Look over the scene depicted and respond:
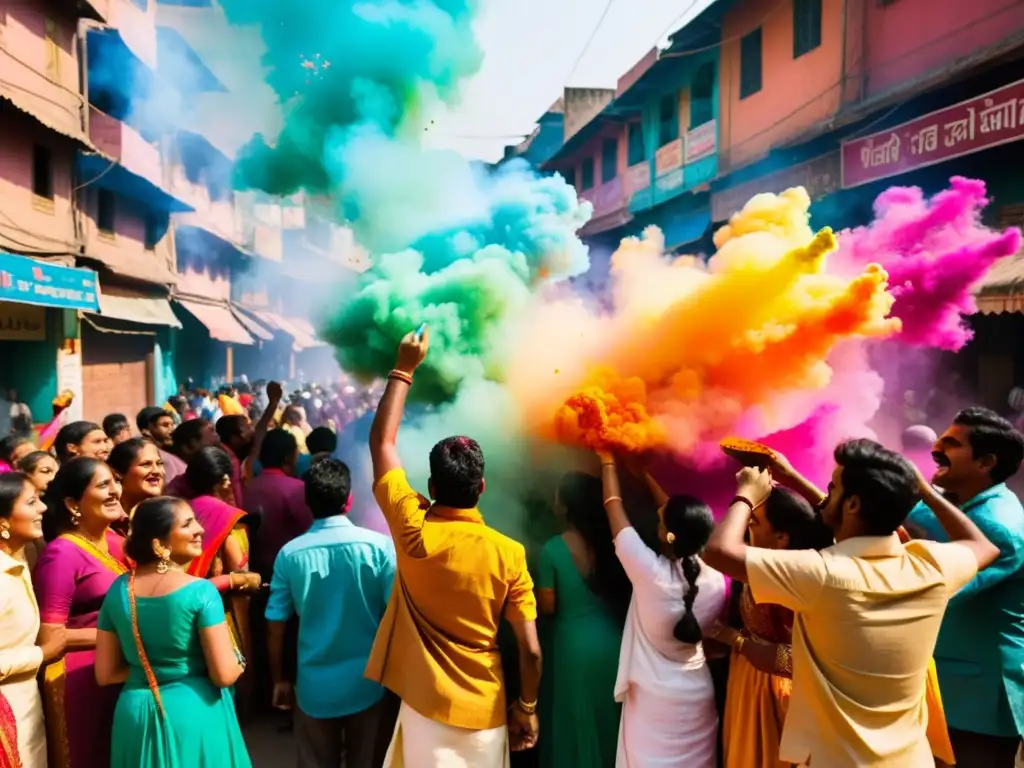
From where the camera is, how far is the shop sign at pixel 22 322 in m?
12.5

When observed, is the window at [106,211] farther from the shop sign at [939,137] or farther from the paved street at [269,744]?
the paved street at [269,744]

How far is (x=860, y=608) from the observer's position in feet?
7.42

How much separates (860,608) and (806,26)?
43.0 feet

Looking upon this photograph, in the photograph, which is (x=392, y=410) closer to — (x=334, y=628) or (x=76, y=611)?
(x=334, y=628)

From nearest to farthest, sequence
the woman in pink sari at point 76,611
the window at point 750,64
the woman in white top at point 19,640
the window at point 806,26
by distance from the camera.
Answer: the woman in white top at point 19,640 → the woman in pink sari at point 76,611 → the window at point 806,26 → the window at point 750,64

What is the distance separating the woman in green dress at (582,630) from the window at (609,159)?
19152 mm

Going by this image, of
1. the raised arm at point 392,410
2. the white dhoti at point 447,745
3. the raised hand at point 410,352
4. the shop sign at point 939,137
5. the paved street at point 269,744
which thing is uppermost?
the shop sign at point 939,137

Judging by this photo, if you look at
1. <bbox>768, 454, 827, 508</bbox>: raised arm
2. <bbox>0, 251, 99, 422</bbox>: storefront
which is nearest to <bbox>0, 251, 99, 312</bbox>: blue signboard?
<bbox>0, 251, 99, 422</bbox>: storefront

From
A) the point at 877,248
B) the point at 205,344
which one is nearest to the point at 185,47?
the point at 205,344

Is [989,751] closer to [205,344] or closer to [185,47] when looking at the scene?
[185,47]

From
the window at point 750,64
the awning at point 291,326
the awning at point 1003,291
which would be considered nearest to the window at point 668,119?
the window at point 750,64

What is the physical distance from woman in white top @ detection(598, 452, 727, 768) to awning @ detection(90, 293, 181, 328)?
13.9 metres

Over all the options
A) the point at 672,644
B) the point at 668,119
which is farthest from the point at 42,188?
the point at 672,644

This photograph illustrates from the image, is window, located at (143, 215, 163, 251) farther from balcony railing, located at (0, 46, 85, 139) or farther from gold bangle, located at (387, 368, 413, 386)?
gold bangle, located at (387, 368, 413, 386)
